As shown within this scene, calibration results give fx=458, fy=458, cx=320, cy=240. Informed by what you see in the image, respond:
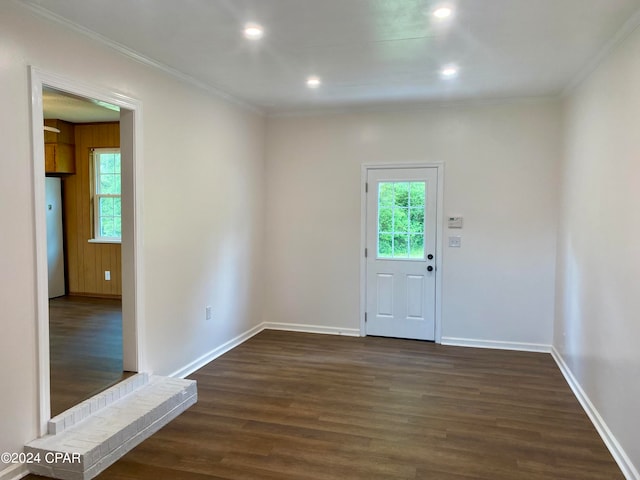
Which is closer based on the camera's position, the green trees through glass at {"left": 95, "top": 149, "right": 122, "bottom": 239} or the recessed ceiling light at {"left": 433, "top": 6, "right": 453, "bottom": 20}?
the recessed ceiling light at {"left": 433, "top": 6, "right": 453, "bottom": 20}

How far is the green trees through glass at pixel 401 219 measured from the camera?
208 inches

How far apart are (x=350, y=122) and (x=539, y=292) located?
9.38 feet

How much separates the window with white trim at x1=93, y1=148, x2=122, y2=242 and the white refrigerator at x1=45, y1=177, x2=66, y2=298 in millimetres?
527

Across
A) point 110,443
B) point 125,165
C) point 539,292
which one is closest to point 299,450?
point 110,443

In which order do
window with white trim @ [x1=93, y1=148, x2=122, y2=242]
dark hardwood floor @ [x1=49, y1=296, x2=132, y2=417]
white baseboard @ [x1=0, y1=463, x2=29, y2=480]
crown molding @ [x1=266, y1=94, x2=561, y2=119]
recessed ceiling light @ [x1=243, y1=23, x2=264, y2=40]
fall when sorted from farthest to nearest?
window with white trim @ [x1=93, y1=148, x2=122, y2=242]
crown molding @ [x1=266, y1=94, x2=561, y2=119]
dark hardwood floor @ [x1=49, y1=296, x2=132, y2=417]
recessed ceiling light @ [x1=243, y1=23, x2=264, y2=40]
white baseboard @ [x1=0, y1=463, x2=29, y2=480]

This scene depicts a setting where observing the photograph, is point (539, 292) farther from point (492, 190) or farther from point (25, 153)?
point (25, 153)

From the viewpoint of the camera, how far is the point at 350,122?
545 cm

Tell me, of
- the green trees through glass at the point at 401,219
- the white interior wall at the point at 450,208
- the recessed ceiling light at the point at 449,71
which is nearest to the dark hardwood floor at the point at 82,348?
the white interior wall at the point at 450,208

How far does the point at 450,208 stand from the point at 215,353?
9.85 ft

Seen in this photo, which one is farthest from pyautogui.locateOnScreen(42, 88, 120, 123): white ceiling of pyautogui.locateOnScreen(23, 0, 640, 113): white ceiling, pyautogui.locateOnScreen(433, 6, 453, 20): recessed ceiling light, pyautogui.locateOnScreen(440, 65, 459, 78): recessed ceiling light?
pyautogui.locateOnScreen(433, 6, 453, 20): recessed ceiling light

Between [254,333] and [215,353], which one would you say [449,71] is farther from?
[254,333]

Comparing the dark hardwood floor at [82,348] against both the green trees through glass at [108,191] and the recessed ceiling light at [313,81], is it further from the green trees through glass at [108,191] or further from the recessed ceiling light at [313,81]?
the recessed ceiling light at [313,81]

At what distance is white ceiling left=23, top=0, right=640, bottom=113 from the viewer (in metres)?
2.64

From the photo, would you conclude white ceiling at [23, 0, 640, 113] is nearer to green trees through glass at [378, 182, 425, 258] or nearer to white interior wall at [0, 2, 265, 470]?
white interior wall at [0, 2, 265, 470]
